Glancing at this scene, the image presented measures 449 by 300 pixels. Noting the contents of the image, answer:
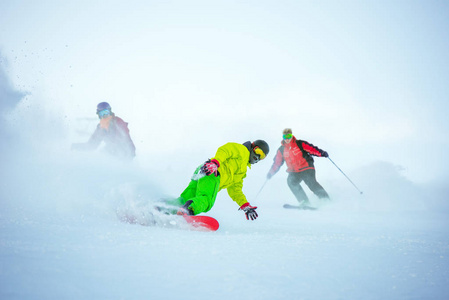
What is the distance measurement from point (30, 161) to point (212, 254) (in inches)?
138

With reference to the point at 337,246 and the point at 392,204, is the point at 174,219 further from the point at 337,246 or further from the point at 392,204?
the point at 392,204

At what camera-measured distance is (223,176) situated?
3098 millimetres

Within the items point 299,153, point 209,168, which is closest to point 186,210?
point 209,168

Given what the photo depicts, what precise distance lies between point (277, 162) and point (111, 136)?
4.27 m

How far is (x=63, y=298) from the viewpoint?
840 millimetres

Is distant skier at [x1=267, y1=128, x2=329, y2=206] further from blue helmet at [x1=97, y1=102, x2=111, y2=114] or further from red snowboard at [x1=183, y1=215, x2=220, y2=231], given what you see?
red snowboard at [x1=183, y1=215, x2=220, y2=231]

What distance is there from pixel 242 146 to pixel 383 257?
2.01 meters

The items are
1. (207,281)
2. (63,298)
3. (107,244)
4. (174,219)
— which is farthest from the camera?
(174,219)

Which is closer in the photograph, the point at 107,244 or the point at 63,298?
the point at 63,298

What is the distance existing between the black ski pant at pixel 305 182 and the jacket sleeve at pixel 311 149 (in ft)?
1.50

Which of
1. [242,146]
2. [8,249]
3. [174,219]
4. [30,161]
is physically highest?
[242,146]

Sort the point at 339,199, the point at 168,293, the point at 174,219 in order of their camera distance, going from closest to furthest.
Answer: the point at 168,293, the point at 174,219, the point at 339,199

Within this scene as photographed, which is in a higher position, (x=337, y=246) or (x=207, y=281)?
(x=337, y=246)

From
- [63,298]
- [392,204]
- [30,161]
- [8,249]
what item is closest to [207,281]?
[63,298]
